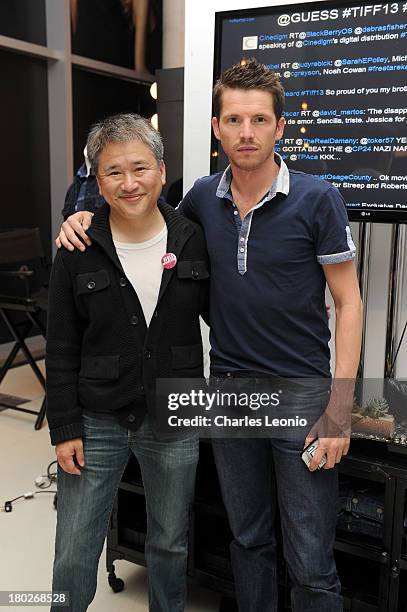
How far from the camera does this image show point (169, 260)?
1.74 metres

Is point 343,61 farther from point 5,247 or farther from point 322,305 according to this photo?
point 5,247

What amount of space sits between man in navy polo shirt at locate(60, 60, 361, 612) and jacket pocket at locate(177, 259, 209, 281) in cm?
3

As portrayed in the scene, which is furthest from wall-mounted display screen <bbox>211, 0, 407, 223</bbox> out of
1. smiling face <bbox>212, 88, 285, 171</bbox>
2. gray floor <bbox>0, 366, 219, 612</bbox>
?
gray floor <bbox>0, 366, 219, 612</bbox>

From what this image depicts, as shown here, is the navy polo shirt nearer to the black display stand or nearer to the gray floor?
the black display stand

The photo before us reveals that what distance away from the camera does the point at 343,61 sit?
2.45 m

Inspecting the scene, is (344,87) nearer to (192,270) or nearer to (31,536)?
(192,270)

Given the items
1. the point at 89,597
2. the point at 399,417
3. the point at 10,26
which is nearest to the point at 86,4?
the point at 10,26

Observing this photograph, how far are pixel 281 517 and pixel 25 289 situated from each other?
11.1 feet

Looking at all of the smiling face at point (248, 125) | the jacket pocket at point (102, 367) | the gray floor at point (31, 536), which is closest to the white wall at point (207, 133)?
the smiling face at point (248, 125)

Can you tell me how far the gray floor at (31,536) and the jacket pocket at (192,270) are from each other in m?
1.43

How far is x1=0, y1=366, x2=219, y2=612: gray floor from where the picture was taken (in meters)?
2.55

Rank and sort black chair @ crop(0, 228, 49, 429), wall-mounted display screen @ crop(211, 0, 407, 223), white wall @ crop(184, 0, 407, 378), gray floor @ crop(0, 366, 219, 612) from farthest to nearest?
black chair @ crop(0, 228, 49, 429) < white wall @ crop(184, 0, 407, 378) < gray floor @ crop(0, 366, 219, 612) < wall-mounted display screen @ crop(211, 0, 407, 223)

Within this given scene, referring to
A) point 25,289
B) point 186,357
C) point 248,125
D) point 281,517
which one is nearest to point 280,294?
point 186,357

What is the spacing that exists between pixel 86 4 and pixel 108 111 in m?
1.03
